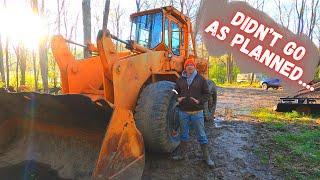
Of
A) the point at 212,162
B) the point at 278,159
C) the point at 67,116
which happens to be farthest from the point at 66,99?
the point at 278,159

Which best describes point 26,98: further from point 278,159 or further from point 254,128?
point 254,128

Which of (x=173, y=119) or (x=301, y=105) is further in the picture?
(x=301, y=105)

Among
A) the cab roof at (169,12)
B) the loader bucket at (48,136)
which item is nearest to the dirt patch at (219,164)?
the loader bucket at (48,136)

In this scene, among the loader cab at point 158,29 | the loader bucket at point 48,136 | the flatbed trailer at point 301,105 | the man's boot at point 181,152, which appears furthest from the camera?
the flatbed trailer at point 301,105

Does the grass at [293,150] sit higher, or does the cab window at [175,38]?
the cab window at [175,38]

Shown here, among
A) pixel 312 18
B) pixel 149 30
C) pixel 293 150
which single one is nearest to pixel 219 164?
pixel 293 150

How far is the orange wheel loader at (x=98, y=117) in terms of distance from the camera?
4594 millimetres

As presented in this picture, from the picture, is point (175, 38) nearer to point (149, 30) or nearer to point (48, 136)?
point (149, 30)

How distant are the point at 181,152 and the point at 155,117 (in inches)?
47.4

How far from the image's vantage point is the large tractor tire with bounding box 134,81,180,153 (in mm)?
5949

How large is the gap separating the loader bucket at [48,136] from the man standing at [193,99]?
5.60ft

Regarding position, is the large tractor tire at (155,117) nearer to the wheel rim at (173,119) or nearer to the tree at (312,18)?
the wheel rim at (173,119)

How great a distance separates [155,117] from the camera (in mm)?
5953

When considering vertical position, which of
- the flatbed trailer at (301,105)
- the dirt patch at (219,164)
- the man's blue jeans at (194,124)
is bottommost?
the dirt patch at (219,164)
